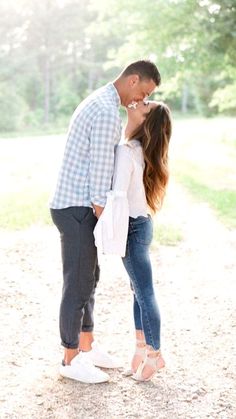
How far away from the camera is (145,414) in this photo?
12.0ft

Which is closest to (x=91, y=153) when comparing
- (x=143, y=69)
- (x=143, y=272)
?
(x=143, y=69)

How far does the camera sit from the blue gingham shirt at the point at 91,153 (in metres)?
3.48

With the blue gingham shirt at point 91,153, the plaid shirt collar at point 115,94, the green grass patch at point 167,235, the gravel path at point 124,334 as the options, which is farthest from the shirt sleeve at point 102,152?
the green grass patch at point 167,235

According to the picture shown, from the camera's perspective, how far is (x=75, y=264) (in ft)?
12.3

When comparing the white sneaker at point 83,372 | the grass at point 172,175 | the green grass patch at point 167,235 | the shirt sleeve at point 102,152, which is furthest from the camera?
the grass at point 172,175

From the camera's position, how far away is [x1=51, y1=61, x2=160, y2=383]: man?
350 cm

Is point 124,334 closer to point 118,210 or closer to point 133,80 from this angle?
point 118,210

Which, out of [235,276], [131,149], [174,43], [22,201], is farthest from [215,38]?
[131,149]

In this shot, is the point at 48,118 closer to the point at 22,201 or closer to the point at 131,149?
the point at 22,201

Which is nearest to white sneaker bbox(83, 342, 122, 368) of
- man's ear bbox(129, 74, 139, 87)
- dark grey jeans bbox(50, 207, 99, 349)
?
dark grey jeans bbox(50, 207, 99, 349)

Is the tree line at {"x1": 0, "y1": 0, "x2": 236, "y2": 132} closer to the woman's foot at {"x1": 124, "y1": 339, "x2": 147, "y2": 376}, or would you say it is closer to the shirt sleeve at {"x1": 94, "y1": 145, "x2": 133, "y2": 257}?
the woman's foot at {"x1": 124, "y1": 339, "x2": 147, "y2": 376}

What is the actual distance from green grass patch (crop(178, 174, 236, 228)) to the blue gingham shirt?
606 centimetres

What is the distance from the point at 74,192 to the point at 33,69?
4451cm

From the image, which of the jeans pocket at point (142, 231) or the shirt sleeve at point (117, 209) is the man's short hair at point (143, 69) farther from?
the jeans pocket at point (142, 231)
